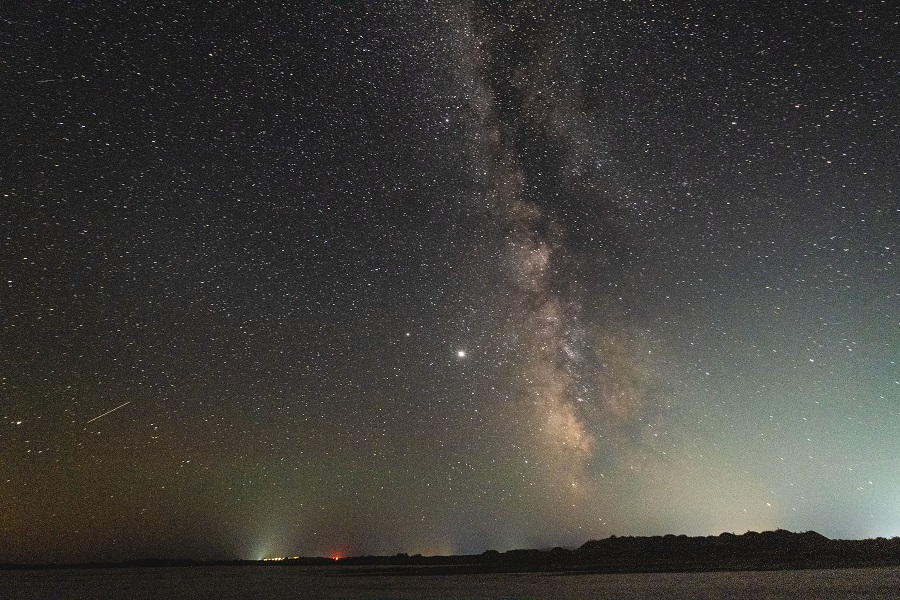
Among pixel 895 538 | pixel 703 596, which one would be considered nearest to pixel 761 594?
pixel 703 596

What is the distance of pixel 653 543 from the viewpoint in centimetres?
7800

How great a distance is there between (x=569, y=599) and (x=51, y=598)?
22.0 meters

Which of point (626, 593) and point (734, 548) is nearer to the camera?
point (626, 593)

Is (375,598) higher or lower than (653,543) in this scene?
lower

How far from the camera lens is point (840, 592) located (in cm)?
1515

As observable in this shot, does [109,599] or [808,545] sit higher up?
[808,545]

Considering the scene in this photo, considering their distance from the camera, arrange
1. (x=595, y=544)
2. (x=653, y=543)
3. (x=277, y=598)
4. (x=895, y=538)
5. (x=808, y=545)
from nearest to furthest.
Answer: (x=277, y=598), (x=895, y=538), (x=808, y=545), (x=653, y=543), (x=595, y=544)

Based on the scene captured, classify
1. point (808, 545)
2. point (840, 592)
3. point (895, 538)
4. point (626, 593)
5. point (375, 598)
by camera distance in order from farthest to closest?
1. point (808, 545)
2. point (895, 538)
3. point (375, 598)
4. point (626, 593)
5. point (840, 592)

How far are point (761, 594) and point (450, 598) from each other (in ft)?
28.4

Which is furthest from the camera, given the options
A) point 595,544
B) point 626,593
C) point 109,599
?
point 595,544

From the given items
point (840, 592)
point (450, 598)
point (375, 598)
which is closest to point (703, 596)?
point (840, 592)

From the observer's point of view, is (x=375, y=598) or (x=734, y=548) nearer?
(x=375, y=598)

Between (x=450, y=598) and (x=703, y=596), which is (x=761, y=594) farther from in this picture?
(x=450, y=598)

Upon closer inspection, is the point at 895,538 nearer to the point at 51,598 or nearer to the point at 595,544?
the point at 595,544
